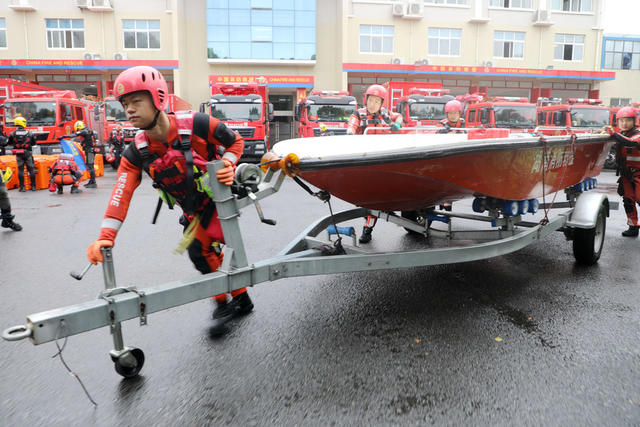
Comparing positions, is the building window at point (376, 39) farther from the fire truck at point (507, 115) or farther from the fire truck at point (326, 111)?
the fire truck at point (326, 111)

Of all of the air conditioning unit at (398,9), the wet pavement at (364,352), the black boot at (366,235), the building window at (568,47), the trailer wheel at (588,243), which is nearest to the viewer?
the wet pavement at (364,352)

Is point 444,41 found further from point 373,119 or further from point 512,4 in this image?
point 373,119

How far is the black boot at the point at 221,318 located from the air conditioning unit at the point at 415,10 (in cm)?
3191

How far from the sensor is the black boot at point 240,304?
134 inches

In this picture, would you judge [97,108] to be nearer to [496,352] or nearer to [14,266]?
[14,266]

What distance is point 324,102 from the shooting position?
52.3ft

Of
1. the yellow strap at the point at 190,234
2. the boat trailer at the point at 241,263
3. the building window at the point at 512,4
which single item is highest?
the building window at the point at 512,4

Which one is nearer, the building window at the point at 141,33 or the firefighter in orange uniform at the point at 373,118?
the firefighter in orange uniform at the point at 373,118

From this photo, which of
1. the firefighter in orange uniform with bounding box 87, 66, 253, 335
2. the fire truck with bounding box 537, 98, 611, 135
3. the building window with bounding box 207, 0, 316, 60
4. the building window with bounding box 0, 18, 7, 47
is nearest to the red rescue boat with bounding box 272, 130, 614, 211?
the firefighter in orange uniform with bounding box 87, 66, 253, 335

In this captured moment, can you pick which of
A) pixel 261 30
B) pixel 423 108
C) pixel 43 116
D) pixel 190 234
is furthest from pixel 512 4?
pixel 190 234

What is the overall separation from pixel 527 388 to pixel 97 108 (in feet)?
65.9

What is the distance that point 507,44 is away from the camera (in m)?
33.0

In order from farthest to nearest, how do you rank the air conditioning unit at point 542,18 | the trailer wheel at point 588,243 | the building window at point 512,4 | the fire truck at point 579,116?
the building window at point 512,4 < the air conditioning unit at point 542,18 < the fire truck at point 579,116 < the trailer wheel at point 588,243

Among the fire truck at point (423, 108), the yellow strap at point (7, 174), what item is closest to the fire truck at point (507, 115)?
the fire truck at point (423, 108)
